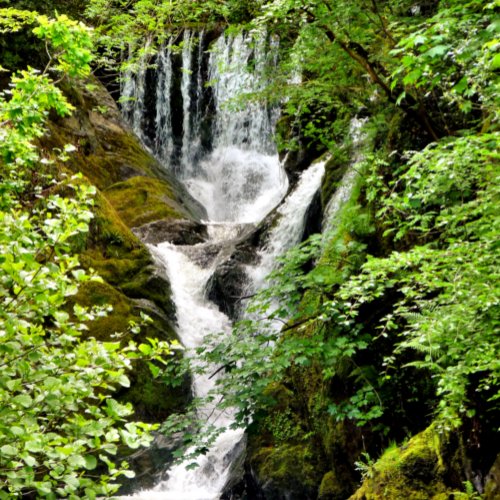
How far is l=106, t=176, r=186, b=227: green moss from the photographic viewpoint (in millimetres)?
15742

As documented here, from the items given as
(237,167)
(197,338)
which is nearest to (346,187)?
(197,338)

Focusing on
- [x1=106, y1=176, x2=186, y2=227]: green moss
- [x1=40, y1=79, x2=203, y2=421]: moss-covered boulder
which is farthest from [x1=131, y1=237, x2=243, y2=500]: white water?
[x1=106, y1=176, x2=186, y2=227]: green moss

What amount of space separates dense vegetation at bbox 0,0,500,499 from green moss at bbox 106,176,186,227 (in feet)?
25.7

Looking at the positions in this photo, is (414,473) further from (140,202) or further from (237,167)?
(237,167)

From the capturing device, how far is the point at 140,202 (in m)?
16.2

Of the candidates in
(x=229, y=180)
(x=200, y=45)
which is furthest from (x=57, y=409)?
(x=200, y=45)

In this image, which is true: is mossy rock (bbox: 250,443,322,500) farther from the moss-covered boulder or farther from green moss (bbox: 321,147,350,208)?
green moss (bbox: 321,147,350,208)

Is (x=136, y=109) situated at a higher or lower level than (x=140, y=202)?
higher

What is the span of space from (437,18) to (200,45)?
2146 centimetres

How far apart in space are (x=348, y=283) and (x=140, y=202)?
12811mm

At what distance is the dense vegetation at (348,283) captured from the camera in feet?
8.21

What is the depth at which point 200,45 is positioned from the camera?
77.0ft

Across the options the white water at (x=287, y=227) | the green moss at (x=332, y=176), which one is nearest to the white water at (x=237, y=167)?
the white water at (x=287, y=227)

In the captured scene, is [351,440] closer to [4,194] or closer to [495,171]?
[495,171]
